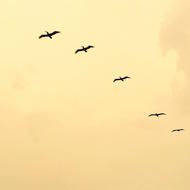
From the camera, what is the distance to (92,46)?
19962 centimetres

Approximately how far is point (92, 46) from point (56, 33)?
10.9 meters

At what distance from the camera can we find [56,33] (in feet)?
639
